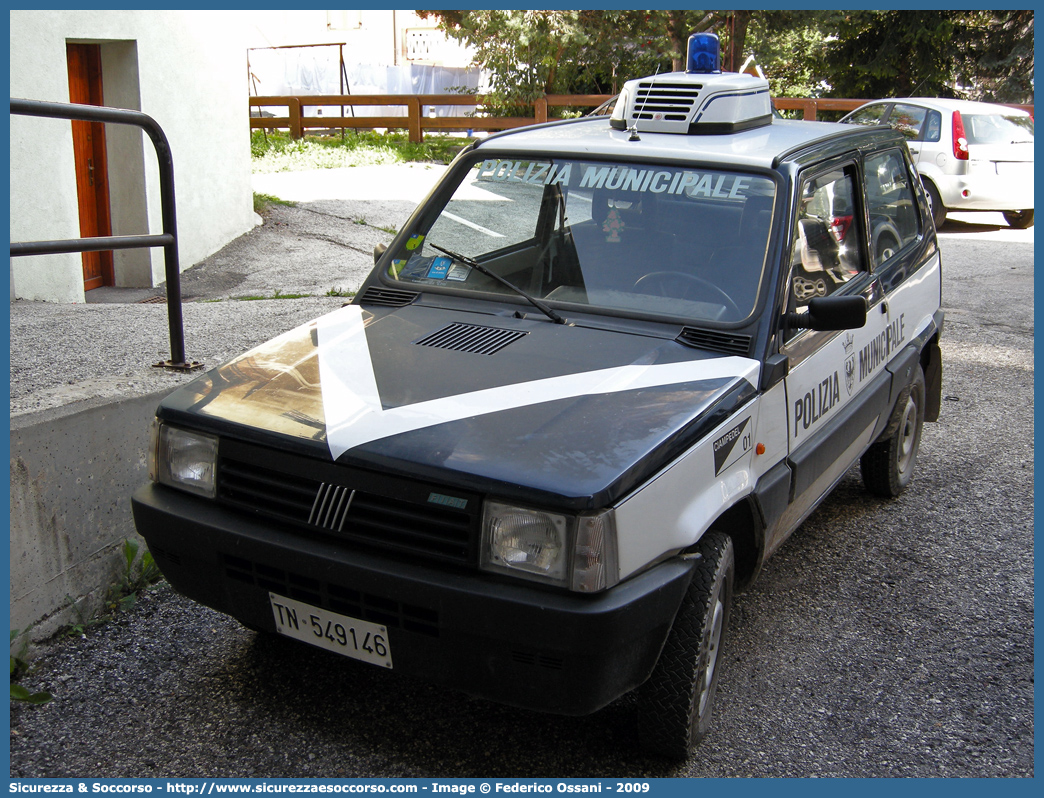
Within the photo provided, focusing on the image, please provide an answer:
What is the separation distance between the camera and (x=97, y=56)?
869 centimetres

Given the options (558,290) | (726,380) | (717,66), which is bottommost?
(726,380)

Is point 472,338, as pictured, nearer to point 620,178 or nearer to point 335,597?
point 620,178

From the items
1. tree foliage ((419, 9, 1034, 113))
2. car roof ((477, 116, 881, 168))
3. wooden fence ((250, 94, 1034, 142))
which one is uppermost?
tree foliage ((419, 9, 1034, 113))

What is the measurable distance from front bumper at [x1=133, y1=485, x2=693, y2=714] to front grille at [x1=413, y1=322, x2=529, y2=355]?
0.86 metres

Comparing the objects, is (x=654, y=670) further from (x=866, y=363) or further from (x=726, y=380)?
(x=866, y=363)

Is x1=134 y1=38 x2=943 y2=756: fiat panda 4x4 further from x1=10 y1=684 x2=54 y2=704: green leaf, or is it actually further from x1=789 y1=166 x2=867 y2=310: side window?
x1=10 y1=684 x2=54 y2=704: green leaf

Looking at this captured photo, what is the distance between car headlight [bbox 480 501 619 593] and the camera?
2275 mm

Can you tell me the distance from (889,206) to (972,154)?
9.51 metres

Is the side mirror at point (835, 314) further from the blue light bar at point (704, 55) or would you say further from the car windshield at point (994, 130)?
the car windshield at point (994, 130)

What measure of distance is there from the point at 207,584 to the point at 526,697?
104 centimetres

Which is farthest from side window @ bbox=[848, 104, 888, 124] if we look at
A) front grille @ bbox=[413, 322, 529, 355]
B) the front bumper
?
the front bumper

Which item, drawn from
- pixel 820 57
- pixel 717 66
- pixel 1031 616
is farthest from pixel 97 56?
pixel 820 57

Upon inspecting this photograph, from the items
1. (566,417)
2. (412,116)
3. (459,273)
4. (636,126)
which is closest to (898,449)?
(636,126)

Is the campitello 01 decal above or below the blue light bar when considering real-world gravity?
below
